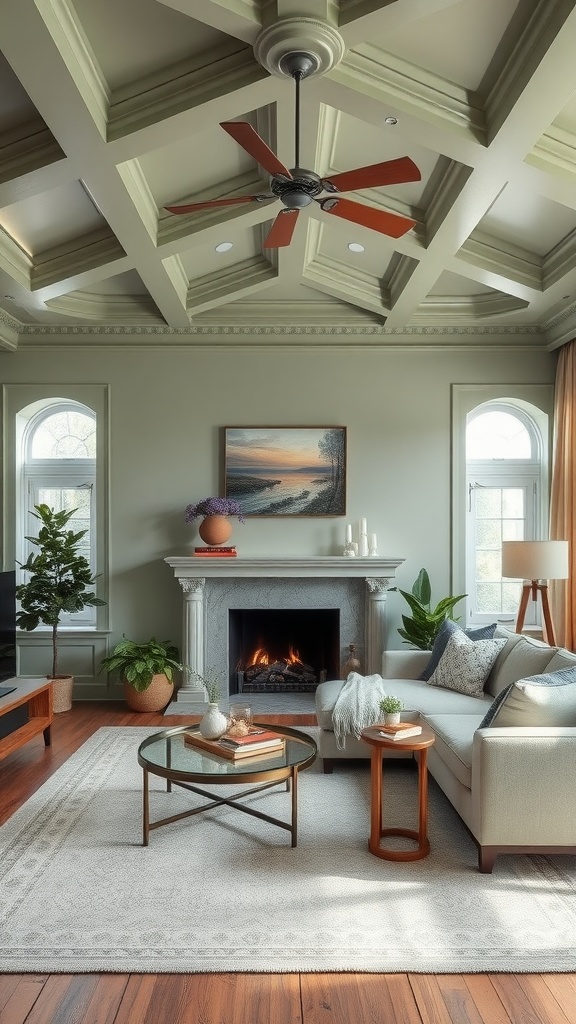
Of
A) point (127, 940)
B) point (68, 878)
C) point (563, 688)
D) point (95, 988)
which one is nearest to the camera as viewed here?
point (95, 988)

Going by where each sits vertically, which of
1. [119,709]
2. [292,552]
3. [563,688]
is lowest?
[119,709]

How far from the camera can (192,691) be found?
604 centimetres

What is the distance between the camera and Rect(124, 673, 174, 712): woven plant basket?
589 centimetres

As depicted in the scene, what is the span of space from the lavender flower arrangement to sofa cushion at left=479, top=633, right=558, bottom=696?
7.88 ft

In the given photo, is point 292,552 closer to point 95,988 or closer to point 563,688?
point 563,688

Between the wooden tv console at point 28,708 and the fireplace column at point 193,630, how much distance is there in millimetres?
1346

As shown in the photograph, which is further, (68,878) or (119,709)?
(119,709)

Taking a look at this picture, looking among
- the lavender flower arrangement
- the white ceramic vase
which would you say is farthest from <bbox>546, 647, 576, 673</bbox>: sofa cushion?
the lavender flower arrangement

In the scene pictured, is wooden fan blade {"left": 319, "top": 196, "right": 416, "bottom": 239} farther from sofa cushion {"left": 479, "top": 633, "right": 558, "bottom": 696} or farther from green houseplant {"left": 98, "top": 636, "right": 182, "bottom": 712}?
green houseplant {"left": 98, "top": 636, "right": 182, "bottom": 712}

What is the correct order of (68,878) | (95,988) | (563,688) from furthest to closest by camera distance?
(563,688)
(68,878)
(95,988)

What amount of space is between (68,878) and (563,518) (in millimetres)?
4343

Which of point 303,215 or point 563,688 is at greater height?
point 303,215

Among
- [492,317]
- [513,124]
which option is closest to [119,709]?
[492,317]

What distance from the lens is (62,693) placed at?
594cm
